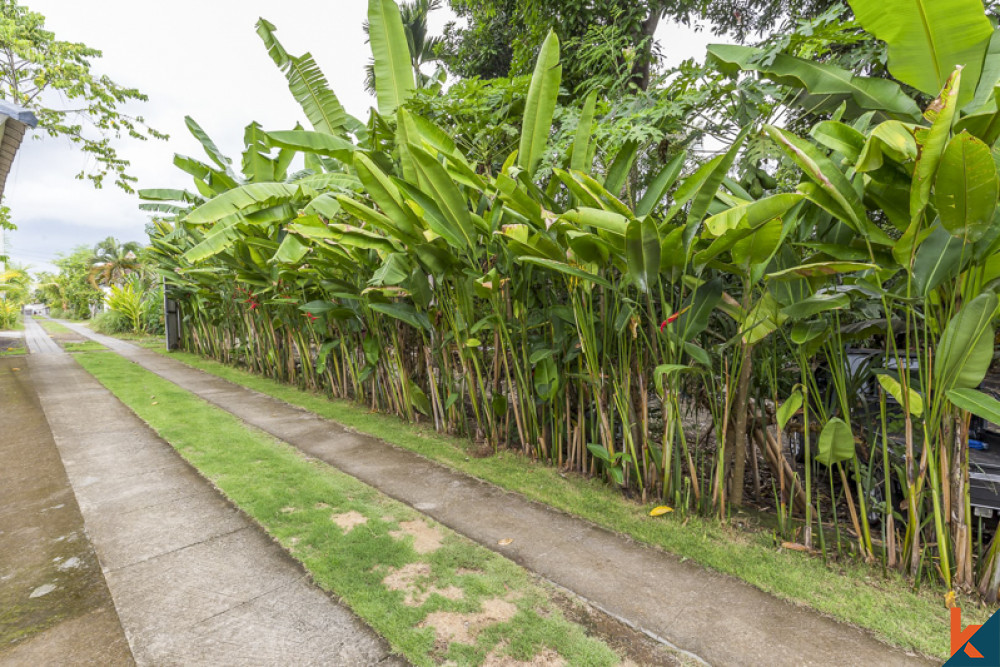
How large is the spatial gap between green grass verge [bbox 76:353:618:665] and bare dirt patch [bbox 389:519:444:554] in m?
0.01

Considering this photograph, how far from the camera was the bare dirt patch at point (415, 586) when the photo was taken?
65.1 inches

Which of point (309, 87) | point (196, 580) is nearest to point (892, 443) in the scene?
point (196, 580)

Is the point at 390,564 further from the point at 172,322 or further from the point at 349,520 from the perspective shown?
the point at 172,322

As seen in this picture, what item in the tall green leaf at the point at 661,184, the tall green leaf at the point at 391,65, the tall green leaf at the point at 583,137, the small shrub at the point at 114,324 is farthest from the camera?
the small shrub at the point at 114,324

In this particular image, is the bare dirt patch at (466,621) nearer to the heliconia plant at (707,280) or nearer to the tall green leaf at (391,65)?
the heliconia plant at (707,280)

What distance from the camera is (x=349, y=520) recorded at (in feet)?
7.46

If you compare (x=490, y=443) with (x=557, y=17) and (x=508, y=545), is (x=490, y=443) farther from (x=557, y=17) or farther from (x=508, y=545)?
(x=557, y=17)

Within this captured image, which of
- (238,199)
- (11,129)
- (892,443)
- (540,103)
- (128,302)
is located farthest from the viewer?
(128,302)

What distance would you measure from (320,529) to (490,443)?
5.02 ft

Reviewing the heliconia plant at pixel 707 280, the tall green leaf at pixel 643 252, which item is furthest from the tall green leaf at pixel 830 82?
the tall green leaf at pixel 643 252

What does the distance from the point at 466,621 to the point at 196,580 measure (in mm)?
1066

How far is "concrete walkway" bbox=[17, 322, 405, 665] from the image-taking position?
1411 millimetres

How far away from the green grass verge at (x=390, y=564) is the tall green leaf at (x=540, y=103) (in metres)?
2.04

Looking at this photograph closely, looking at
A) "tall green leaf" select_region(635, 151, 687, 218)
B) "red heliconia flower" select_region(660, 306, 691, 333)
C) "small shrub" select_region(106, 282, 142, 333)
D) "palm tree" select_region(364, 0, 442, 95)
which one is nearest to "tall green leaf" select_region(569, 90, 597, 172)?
"tall green leaf" select_region(635, 151, 687, 218)
